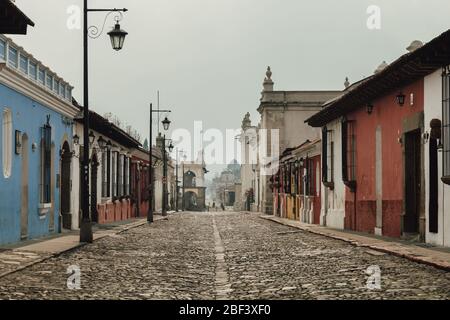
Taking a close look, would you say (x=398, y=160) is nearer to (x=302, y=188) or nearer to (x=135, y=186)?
(x=302, y=188)

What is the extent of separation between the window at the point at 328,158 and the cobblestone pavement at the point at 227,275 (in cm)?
1242

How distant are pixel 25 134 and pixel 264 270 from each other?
9.58 metres

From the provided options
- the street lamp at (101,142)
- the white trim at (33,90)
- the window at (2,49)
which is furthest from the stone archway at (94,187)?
the window at (2,49)

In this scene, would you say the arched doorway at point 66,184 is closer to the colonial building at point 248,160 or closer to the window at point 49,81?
the window at point 49,81

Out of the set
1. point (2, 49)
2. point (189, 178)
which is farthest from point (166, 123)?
point (189, 178)

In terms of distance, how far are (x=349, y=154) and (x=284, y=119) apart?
109 feet

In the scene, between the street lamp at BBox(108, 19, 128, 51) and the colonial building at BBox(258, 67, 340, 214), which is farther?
the colonial building at BBox(258, 67, 340, 214)

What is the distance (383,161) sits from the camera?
2230 centimetres

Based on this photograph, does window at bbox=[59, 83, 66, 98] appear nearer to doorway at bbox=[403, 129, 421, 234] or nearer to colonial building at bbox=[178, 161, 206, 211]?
doorway at bbox=[403, 129, 421, 234]

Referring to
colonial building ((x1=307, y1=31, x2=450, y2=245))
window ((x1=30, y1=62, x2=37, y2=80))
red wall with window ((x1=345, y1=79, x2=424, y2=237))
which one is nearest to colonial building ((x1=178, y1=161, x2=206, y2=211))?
colonial building ((x1=307, y1=31, x2=450, y2=245))

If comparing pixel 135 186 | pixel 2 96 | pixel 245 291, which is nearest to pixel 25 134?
pixel 2 96

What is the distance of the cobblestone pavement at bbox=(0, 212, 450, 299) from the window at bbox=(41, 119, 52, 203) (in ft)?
16.8

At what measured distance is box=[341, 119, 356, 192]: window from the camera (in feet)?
86.1

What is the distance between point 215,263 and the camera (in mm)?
13633
